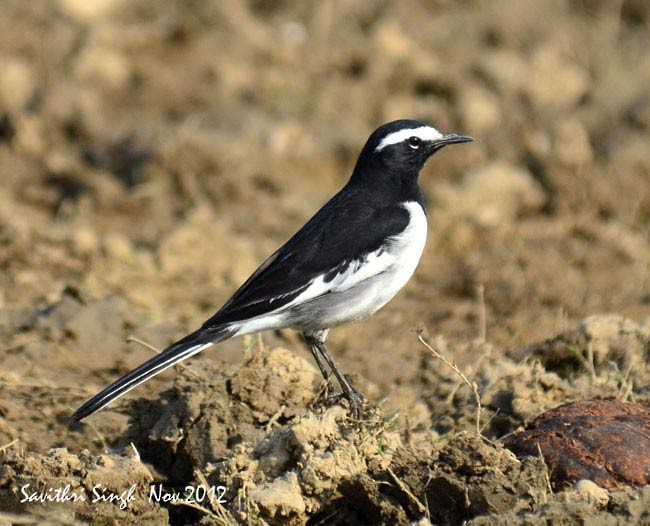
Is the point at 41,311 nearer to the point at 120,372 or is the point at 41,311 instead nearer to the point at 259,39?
the point at 120,372

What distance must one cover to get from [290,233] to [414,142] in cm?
392

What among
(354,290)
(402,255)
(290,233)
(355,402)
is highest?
(402,255)

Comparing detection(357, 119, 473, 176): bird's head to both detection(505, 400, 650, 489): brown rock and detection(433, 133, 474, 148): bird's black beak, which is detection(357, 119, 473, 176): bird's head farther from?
detection(505, 400, 650, 489): brown rock

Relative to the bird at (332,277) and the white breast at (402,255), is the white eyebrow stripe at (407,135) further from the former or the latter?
the white breast at (402,255)

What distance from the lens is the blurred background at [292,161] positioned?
30.9ft

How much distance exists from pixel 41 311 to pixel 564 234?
503 cm

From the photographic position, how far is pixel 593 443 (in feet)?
17.7

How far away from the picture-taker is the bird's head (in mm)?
7402

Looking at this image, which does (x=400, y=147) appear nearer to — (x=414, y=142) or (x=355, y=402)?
(x=414, y=142)

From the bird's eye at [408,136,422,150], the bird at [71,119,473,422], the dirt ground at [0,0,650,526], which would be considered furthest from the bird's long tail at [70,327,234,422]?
the bird's eye at [408,136,422,150]

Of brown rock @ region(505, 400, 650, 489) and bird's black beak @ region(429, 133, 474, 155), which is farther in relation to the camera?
bird's black beak @ region(429, 133, 474, 155)

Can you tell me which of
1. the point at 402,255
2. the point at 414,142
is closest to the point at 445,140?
the point at 414,142

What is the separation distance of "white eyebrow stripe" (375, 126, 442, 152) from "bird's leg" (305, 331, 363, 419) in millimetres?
1175

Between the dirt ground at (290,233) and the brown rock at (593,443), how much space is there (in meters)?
0.12
